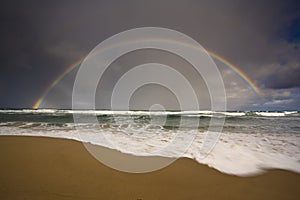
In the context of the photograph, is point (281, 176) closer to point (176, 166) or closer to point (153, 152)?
point (176, 166)

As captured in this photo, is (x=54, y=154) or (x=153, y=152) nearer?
(x=54, y=154)

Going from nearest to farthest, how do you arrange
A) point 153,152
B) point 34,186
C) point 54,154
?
point 34,186
point 54,154
point 153,152

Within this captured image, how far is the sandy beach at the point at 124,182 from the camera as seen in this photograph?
8.27 ft

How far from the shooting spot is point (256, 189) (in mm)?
2805

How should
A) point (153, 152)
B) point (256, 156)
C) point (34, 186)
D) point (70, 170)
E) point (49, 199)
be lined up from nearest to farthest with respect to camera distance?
point (49, 199), point (34, 186), point (70, 170), point (256, 156), point (153, 152)

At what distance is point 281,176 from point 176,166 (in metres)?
2.17

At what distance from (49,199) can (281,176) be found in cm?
433

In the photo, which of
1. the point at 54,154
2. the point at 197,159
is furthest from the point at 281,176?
the point at 54,154

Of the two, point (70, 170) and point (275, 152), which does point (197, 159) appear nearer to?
point (275, 152)

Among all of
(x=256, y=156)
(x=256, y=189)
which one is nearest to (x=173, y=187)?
(x=256, y=189)

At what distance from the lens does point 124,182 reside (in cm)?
292

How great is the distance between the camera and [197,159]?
4.37 metres

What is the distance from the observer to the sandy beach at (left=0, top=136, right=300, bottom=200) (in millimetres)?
2520

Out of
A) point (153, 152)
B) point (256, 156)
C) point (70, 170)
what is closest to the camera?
point (70, 170)
